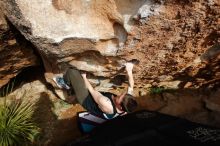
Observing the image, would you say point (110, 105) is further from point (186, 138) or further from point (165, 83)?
point (165, 83)

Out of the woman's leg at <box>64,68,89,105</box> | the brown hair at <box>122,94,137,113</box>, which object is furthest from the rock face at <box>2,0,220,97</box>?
the brown hair at <box>122,94,137,113</box>

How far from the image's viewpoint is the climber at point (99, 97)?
16.2ft

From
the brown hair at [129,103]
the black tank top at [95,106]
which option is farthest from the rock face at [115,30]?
the brown hair at [129,103]

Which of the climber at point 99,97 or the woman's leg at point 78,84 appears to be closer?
the climber at point 99,97

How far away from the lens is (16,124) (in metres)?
5.86

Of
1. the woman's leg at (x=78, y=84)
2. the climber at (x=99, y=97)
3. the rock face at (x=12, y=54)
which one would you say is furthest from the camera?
the woman's leg at (x=78, y=84)

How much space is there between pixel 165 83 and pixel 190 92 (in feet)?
1.94

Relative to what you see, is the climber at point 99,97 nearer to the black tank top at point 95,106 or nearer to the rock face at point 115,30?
the black tank top at point 95,106

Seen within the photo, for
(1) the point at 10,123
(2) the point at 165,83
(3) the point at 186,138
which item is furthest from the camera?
(2) the point at 165,83

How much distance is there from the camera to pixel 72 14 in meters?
4.89

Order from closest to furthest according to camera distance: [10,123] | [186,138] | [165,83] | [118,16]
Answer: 1. [186,138]
2. [118,16]
3. [10,123]
4. [165,83]

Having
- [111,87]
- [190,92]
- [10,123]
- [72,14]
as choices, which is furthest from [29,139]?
[190,92]

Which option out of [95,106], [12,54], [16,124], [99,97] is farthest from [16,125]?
[99,97]

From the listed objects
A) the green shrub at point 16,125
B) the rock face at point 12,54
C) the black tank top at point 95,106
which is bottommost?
the green shrub at point 16,125
